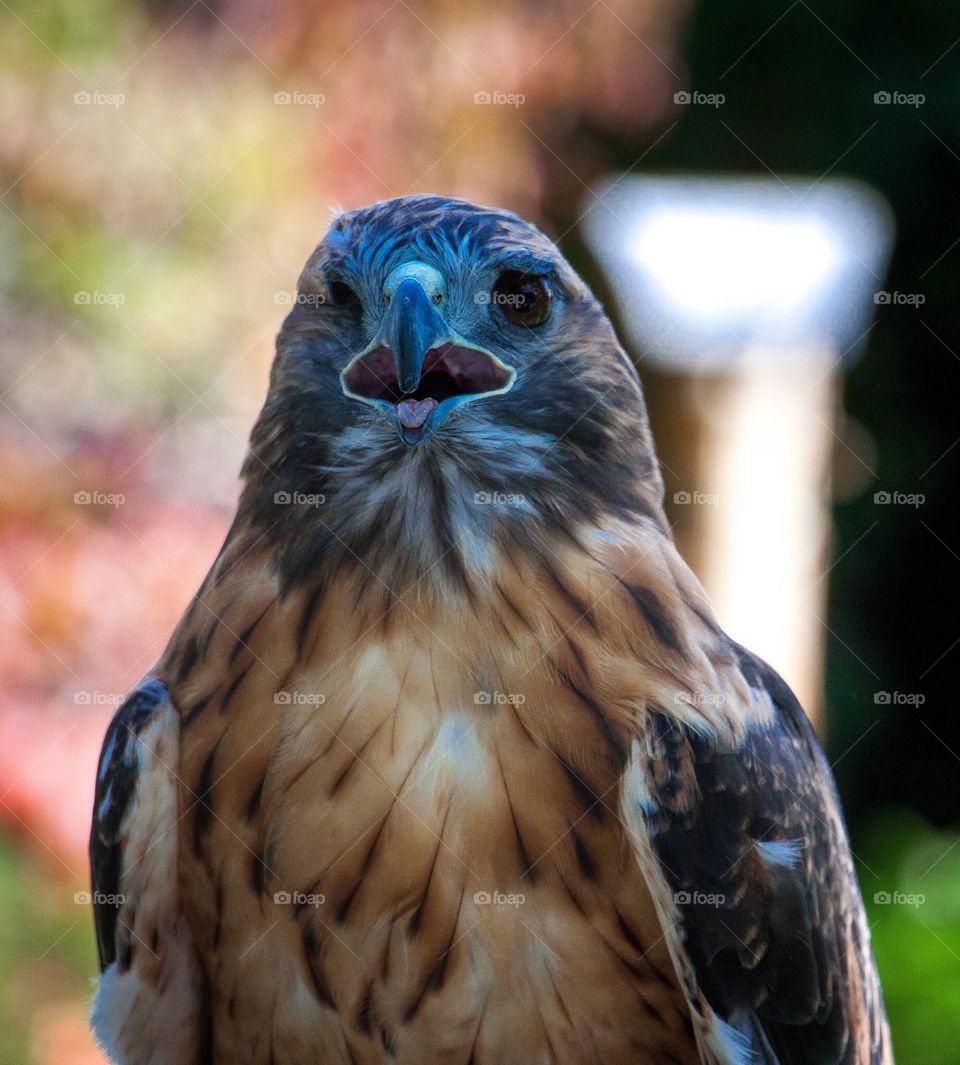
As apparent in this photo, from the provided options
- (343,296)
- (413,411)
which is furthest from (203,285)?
(413,411)

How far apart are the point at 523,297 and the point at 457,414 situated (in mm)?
164

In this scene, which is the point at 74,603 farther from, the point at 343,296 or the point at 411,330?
the point at 411,330

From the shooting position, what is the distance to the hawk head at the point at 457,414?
5.56 ft

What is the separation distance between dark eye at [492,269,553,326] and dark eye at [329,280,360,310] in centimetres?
18

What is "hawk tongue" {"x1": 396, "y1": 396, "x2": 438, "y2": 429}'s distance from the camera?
4.84ft

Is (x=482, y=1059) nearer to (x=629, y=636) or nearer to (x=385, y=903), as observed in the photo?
(x=385, y=903)

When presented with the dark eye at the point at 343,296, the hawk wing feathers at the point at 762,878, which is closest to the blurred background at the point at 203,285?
the dark eye at the point at 343,296

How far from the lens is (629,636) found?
174 centimetres

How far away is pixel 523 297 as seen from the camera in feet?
5.63

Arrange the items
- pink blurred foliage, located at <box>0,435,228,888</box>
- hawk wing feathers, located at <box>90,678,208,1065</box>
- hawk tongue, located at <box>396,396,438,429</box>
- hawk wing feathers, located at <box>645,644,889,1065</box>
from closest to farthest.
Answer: hawk tongue, located at <box>396,396,438,429</box> → hawk wing feathers, located at <box>645,644,889,1065</box> → hawk wing feathers, located at <box>90,678,208,1065</box> → pink blurred foliage, located at <box>0,435,228,888</box>

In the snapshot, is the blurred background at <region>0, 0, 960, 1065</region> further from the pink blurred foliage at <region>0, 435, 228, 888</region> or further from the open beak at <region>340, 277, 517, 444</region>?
the open beak at <region>340, 277, 517, 444</region>

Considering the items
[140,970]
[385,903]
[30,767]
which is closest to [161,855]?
[140,970]

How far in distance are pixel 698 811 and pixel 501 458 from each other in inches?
19.1

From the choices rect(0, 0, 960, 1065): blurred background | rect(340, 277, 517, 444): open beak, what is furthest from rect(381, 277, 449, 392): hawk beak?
rect(0, 0, 960, 1065): blurred background
